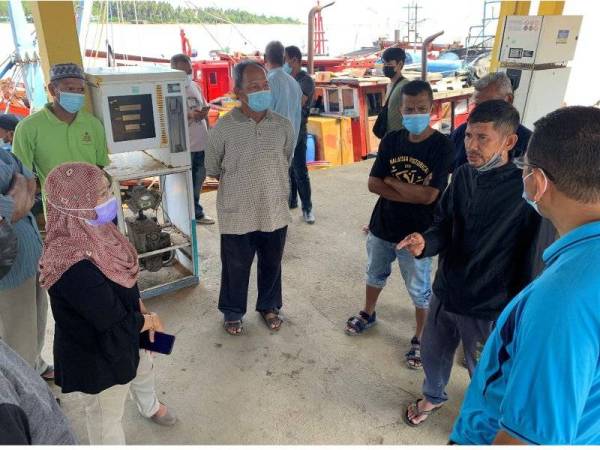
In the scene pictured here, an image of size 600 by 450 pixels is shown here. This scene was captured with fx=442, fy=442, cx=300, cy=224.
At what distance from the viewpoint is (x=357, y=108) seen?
8.72 meters

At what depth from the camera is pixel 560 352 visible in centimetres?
84

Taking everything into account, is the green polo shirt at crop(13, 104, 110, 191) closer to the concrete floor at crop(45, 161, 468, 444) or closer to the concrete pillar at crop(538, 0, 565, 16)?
the concrete floor at crop(45, 161, 468, 444)

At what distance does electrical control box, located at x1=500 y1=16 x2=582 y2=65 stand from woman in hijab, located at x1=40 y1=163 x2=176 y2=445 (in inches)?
178

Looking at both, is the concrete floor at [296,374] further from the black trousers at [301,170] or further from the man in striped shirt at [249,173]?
the black trousers at [301,170]

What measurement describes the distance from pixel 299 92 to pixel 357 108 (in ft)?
16.2

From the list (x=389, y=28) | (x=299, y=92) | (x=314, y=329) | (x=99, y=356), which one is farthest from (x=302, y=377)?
(x=389, y=28)

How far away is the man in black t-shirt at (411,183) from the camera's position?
7.91 ft

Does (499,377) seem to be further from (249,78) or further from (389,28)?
(389,28)

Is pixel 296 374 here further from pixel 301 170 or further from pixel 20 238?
pixel 301 170

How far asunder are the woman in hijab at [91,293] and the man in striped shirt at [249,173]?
0.98 m

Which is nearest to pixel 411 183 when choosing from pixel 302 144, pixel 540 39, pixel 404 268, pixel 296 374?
pixel 404 268

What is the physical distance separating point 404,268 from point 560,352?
1.80 m

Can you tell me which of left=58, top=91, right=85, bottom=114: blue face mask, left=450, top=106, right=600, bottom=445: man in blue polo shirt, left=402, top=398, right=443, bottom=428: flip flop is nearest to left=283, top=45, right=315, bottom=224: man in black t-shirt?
left=58, top=91, right=85, bottom=114: blue face mask

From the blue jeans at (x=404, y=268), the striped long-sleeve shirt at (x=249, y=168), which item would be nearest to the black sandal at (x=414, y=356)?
the blue jeans at (x=404, y=268)
